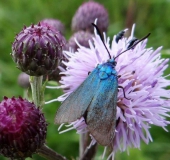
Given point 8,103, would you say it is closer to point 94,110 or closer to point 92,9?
point 94,110

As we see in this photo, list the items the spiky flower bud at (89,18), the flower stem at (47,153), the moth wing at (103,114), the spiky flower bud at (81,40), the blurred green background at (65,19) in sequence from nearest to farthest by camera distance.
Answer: the moth wing at (103,114), the flower stem at (47,153), the spiky flower bud at (81,40), the spiky flower bud at (89,18), the blurred green background at (65,19)

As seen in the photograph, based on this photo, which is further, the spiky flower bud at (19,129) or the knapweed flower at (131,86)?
the knapweed flower at (131,86)

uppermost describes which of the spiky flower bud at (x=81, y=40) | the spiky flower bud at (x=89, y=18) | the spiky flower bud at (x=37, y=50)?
the spiky flower bud at (x=89, y=18)

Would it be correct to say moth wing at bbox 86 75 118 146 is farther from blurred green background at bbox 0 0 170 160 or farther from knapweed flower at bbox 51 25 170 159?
blurred green background at bbox 0 0 170 160

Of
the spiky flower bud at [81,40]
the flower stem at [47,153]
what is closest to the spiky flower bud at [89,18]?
the spiky flower bud at [81,40]

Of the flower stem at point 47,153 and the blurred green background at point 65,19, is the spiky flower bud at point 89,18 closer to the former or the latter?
the blurred green background at point 65,19

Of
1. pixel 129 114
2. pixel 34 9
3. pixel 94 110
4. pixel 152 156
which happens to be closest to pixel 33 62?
pixel 94 110

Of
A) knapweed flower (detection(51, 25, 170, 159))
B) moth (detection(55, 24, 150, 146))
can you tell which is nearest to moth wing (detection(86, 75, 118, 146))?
moth (detection(55, 24, 150, 146))
